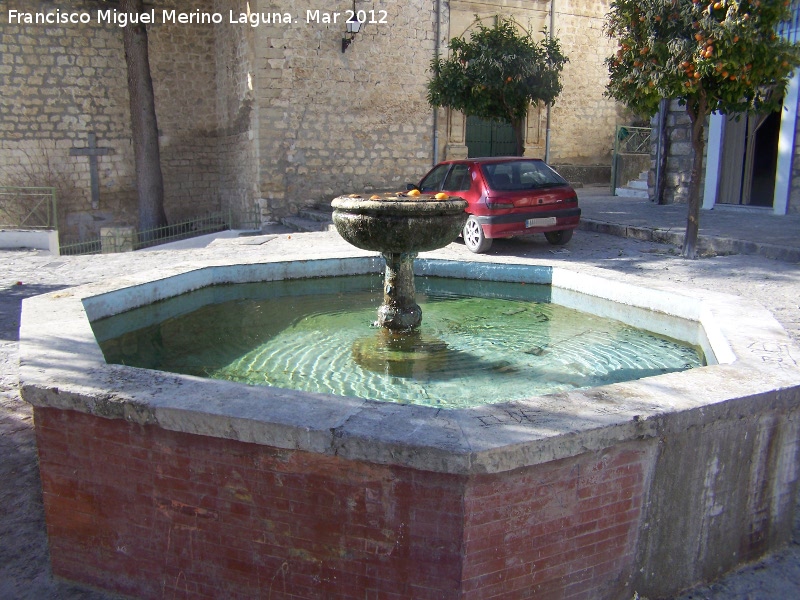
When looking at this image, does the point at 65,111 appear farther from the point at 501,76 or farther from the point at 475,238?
the point at 475,238

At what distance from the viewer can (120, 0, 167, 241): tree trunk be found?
49.8ft

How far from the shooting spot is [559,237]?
396 inches

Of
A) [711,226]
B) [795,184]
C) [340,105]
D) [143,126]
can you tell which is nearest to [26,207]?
[143,126]

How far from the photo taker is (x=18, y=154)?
52.1ft

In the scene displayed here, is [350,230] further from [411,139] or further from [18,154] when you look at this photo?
[18,154]

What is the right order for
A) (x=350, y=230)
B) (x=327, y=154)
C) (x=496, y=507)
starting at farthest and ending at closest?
1. (x=327, y=154)
2. (x=350, y=230)
3. (x=496, y=507)

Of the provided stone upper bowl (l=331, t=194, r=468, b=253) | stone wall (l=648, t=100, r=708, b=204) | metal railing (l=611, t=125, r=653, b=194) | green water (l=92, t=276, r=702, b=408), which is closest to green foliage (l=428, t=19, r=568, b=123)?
stone wall (l=648, t=100, r=708, b=204)

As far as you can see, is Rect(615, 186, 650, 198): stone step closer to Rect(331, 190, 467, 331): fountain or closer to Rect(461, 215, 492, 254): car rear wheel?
Rect(461, 215, 492, 254): car rear wheel

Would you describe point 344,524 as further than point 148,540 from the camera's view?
No

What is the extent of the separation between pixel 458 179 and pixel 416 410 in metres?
7.77

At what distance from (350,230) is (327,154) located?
11392mm

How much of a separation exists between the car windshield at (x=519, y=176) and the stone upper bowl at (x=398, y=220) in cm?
473

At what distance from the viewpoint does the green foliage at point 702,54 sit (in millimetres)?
7000

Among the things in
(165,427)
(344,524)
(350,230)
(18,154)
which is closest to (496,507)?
(344,524)
